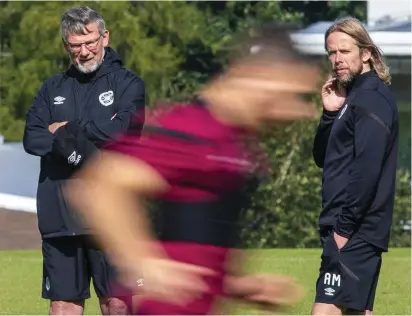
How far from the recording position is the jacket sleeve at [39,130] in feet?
20.6

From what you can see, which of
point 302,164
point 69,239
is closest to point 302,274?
point 69,239

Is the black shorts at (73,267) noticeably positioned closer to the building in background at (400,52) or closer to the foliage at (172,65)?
the foliage at (172,65)

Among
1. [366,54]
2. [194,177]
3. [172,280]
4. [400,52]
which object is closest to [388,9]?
[400,52]

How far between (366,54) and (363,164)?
621 mm

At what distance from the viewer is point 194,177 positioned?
3740 millimetres

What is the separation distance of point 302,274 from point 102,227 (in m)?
7.27

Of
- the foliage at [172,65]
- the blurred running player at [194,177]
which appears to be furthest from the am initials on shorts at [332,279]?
the foliage at [172,65]

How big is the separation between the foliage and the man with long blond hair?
9.97m

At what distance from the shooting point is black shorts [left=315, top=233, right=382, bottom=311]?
579 cm

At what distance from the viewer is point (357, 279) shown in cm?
583

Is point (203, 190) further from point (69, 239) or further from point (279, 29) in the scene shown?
point (69, 239)

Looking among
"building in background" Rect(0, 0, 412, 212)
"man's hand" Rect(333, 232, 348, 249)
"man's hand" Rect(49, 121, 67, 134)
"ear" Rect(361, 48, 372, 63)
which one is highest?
"ear" Rect(361, 48, 372, 63)

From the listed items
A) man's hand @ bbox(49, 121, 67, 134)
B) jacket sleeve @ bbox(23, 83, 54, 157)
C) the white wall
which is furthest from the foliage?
man's hand @ bbox(49, 121, 67, 134)

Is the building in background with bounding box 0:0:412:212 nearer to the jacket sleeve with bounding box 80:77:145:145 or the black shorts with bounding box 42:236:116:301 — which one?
the jacket sleeve with bounding box 80:77:145:145
